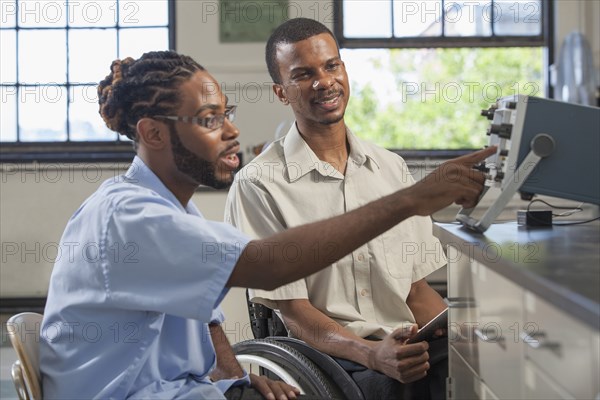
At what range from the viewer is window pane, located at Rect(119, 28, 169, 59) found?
5.29 m

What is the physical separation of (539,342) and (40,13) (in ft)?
15.5

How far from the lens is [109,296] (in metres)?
1.36

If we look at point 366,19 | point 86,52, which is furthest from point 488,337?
point 86,52

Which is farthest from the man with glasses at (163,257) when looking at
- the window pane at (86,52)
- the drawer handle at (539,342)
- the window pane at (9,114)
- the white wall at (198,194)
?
the window pane at (9,114)

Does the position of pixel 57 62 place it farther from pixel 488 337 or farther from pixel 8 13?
pixel 488 337

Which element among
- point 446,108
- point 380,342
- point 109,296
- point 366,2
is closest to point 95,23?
point 366,2

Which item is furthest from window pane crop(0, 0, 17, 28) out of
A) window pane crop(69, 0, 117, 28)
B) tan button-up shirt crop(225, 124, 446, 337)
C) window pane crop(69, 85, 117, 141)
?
tan button-up shirt crop(225, 124, 446, 337)

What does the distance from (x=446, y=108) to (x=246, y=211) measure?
3430 mm

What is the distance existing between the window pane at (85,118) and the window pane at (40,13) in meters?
0.43

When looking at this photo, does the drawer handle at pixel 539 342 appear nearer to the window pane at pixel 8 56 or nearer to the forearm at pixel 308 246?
the forearm at pixel 308 246

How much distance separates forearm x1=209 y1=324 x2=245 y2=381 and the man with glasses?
0.53 ft

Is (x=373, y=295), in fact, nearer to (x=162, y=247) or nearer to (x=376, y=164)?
(x=376, y=164)

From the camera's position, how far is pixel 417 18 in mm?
5203

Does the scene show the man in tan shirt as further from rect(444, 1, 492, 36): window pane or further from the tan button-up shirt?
rect(444, 1, 492, 36): window pane
